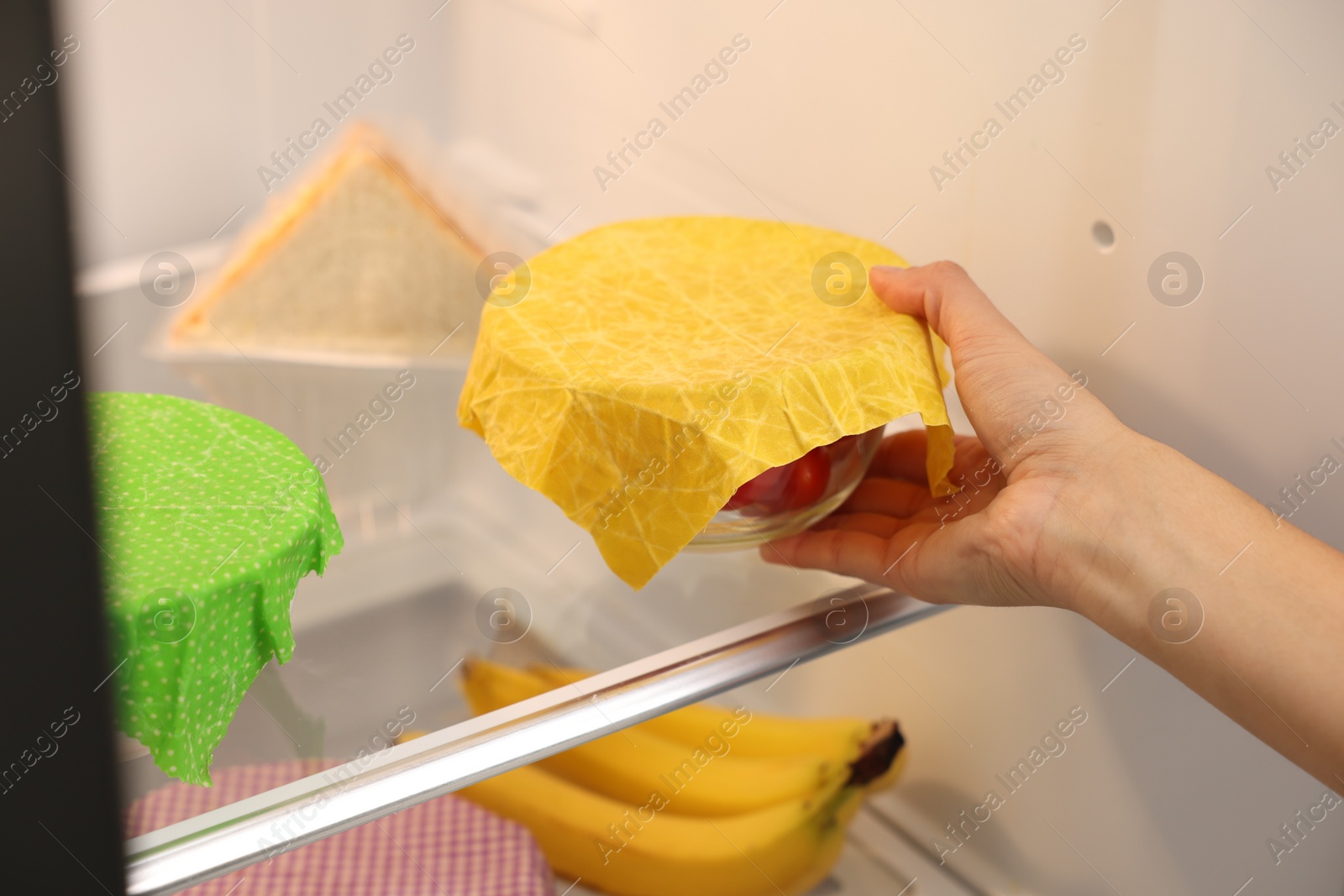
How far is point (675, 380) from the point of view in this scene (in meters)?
0.47

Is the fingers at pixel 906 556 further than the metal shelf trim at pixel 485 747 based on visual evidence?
Yes

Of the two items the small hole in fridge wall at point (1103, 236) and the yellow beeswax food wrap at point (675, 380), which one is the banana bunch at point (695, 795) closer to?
the yellow beeswax food wrap at point (675, 380)

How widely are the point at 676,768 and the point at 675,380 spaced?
0.38 metres

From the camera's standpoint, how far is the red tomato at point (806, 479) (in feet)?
1.74

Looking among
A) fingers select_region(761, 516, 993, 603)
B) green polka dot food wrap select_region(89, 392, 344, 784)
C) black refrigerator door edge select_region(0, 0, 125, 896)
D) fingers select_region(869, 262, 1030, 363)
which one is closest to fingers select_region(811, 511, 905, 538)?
fingers select_region(761, 516, 993, 603)

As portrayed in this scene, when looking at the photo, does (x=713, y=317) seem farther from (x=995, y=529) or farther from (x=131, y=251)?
(x=131, y=251)

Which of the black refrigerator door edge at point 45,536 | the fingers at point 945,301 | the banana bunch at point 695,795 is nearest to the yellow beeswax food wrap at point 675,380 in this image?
the fingers at point 945,301

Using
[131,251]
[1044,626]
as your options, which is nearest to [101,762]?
[1044,626]

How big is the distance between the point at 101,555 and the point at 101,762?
3 cm

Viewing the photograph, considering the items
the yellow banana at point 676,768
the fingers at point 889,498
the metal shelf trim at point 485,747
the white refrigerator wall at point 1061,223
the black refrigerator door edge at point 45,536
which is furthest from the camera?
the yellow banana at point 676,768

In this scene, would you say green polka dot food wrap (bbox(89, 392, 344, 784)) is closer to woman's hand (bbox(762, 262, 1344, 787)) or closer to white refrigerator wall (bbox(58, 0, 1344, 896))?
white refrigerator wall (bbox(58, 0, 1344, 896))

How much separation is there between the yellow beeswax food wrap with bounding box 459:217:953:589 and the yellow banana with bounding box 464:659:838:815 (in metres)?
0.27

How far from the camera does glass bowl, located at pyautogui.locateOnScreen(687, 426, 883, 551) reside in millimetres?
532

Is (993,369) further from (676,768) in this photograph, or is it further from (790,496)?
(676,768)
